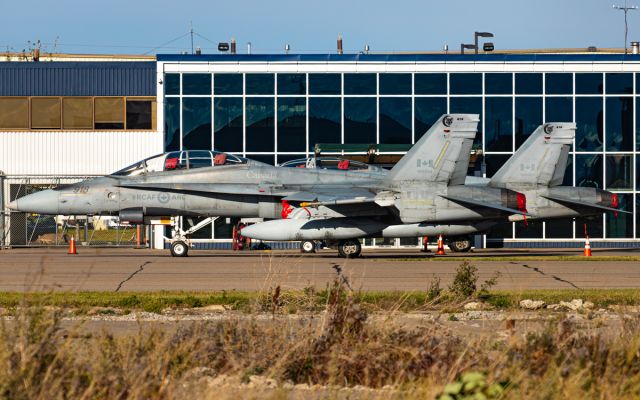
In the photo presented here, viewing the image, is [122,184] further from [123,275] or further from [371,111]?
[371,111]

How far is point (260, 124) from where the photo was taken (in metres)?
39.4

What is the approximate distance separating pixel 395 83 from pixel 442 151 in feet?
40.3

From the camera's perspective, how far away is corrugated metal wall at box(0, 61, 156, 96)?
41.1 m

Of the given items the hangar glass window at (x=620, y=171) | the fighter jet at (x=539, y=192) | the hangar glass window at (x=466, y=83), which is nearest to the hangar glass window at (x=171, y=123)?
the hangar glass window at (x=466, y=83)

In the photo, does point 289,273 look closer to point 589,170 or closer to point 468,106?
point 468,106

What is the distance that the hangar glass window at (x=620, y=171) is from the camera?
39844 mm

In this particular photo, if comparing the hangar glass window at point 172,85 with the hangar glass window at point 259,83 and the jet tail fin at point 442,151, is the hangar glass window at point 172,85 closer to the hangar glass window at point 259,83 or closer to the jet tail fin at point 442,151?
the hangar glass window at point 259,83

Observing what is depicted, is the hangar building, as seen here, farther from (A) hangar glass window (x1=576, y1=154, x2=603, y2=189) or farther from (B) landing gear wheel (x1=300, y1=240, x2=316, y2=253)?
(B) landing gear wheel (x1=300, y1=240, x2=316, y2=253)

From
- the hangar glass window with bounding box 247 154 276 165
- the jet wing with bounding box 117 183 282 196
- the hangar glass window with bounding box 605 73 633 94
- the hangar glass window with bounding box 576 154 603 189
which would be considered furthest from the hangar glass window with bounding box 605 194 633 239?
the jet wing with bounding box 117 183 282 196

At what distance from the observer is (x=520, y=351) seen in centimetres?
875

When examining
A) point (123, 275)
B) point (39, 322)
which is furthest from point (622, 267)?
point (39, 322)

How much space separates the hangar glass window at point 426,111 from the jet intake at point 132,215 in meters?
15.3

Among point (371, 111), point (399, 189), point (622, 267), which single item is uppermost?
point (371, 111)

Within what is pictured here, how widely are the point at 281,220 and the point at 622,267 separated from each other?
968 centimetres
